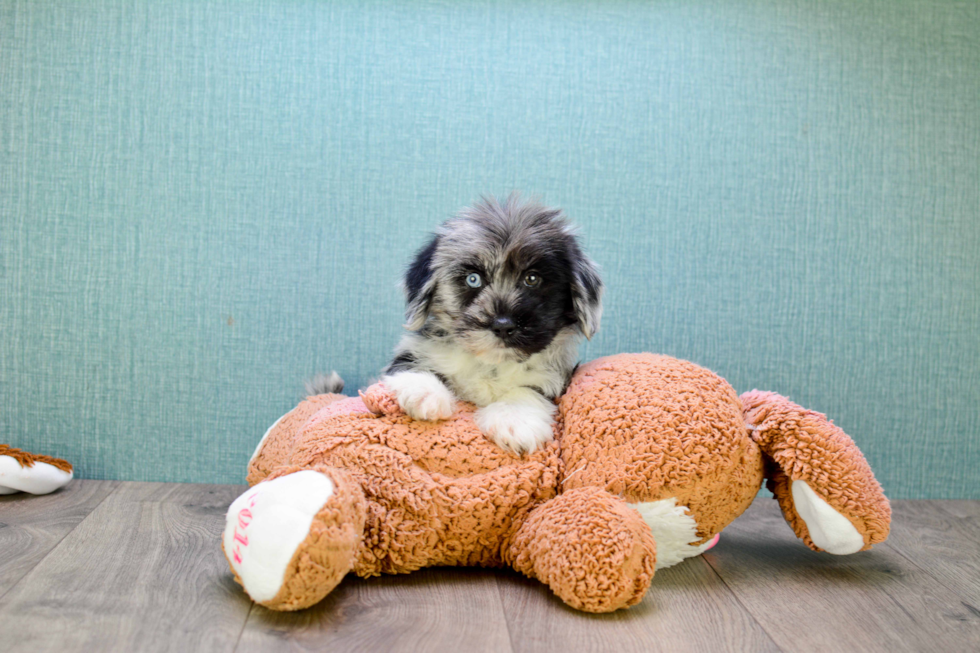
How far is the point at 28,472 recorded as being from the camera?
7.16 feet

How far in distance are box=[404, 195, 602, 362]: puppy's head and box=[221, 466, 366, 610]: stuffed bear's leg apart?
1.67 feet

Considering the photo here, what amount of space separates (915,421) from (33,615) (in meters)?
2.64

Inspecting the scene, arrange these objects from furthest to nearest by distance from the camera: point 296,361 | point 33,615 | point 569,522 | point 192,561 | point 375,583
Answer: point 296,361 < point 192,561 < point 375,583 < point 569,522 < point 33,615

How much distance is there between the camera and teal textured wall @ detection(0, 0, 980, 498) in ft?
7.88

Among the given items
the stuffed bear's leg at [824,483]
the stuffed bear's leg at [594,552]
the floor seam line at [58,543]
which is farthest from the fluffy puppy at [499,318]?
the floor seam line at [58,543]

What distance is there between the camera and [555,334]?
1790mm

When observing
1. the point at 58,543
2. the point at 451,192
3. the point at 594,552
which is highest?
the point at 451,192

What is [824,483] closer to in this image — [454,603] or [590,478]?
[590,478]

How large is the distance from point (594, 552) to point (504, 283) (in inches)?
25.8

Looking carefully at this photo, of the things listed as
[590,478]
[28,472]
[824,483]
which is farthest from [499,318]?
[28,472]

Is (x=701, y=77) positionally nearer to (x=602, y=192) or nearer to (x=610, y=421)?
(x=602, y=192)

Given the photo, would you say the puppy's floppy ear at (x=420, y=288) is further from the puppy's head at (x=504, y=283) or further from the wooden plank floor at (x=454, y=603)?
the wooden plank floor at (x=454, y=603)

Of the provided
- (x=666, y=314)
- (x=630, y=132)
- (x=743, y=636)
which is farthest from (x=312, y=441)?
(x=630, y=132)

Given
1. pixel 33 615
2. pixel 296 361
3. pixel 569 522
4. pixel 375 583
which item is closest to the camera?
pixel 33 615
